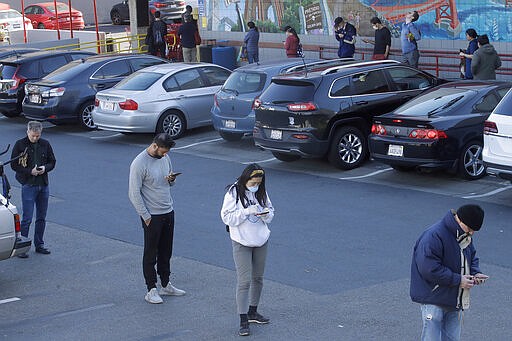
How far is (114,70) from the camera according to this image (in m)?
22.0

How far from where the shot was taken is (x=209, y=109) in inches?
794

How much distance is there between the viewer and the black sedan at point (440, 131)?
14.4 m

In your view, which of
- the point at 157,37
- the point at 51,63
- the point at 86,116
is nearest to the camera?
the point at 86,116

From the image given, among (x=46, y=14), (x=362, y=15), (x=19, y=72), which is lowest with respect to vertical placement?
(x=19, y=72)

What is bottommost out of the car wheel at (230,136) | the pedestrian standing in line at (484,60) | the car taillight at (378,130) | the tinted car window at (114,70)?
the car wheel at (230,136)

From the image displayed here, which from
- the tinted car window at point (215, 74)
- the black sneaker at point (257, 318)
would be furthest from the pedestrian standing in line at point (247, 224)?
the tinted car window at point (215, 74)

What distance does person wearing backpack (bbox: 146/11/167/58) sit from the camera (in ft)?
93.4

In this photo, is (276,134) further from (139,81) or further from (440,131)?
(139,81)

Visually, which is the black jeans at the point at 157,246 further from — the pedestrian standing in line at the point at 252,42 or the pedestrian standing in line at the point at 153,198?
the pedestrian standing in line at the point at 252,42

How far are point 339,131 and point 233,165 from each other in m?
2.15

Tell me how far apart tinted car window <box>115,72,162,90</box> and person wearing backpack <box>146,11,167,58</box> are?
27.2 feet

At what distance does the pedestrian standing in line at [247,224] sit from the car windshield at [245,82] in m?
9.41

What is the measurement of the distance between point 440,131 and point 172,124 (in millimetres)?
7011

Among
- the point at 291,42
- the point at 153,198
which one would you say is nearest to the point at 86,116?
the point at 291,42
